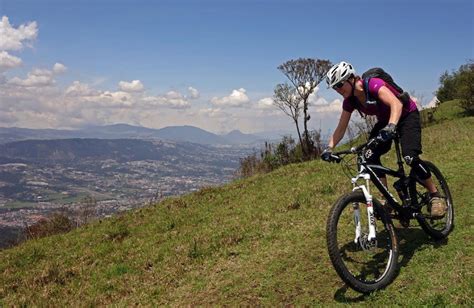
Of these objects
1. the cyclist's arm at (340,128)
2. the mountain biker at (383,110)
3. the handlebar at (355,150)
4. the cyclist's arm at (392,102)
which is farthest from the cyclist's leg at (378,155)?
the cyclist's arm at (392,102)

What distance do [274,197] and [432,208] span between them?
749 centimetres

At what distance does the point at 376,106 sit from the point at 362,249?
7.92ft

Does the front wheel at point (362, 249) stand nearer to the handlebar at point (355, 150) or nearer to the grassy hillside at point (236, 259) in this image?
the grassy hillside at point (236, 259)

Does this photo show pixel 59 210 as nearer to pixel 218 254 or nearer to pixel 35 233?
pixel 35 233

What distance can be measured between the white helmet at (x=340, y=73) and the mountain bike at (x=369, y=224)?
114 centimetres

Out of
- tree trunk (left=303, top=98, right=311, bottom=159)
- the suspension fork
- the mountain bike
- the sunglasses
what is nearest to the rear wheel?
the mountain bike

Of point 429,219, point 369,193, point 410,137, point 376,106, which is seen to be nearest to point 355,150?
point 369,193

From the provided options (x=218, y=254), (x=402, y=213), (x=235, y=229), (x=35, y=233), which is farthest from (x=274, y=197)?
(x=35, y=233)

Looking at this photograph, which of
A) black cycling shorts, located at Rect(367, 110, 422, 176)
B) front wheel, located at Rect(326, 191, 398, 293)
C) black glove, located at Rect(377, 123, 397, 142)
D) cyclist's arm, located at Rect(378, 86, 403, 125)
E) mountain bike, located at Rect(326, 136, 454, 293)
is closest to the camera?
front wheel, located at Rect(326, 191, 398, 293)

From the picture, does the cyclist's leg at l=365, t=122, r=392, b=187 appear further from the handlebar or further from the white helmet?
the white helmet

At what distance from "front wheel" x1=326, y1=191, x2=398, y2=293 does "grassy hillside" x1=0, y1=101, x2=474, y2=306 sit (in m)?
0.23

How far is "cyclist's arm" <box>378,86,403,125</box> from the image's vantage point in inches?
239

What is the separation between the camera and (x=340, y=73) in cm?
635

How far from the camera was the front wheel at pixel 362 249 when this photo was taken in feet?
17.7
